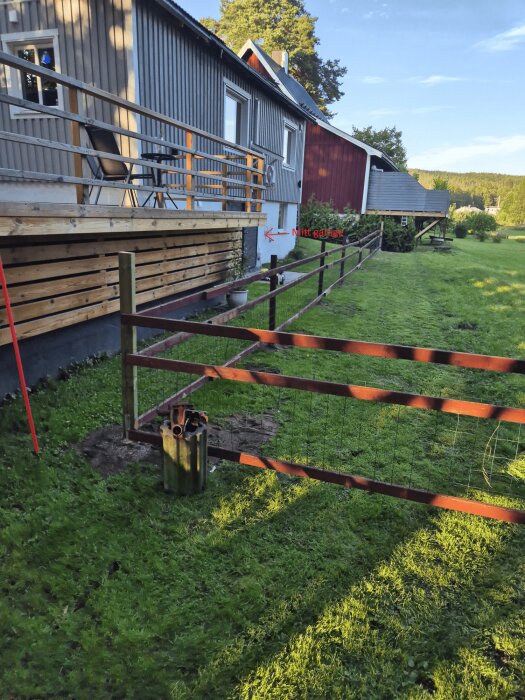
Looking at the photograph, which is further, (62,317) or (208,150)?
(208,150)

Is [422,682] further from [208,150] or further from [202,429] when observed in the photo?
[208,150]

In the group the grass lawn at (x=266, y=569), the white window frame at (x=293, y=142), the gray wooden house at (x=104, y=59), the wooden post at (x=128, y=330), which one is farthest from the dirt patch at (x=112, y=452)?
the white window frame at (x=293, y=142)

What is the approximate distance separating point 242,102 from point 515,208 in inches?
3640

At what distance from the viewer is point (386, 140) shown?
5181 centimetres

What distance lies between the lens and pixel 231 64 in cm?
1128

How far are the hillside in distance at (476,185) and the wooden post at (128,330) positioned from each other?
12085cm

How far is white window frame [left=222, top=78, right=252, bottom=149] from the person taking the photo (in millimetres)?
11531

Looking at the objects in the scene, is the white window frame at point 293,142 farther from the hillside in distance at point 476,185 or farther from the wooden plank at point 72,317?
the hillside in distance at point 476,185

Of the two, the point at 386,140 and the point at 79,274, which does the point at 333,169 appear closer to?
the point at 79,274

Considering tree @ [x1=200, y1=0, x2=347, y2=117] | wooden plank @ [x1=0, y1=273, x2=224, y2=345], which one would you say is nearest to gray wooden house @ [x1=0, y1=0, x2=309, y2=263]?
wooden plank @ [x1=0, y1=273, x2=224, y2=345]

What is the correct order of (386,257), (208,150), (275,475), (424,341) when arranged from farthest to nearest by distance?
(386,257)
(208,150)
(424,341)
(275,475)

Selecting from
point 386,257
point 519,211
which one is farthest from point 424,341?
point 519,211

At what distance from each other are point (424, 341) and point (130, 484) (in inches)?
242

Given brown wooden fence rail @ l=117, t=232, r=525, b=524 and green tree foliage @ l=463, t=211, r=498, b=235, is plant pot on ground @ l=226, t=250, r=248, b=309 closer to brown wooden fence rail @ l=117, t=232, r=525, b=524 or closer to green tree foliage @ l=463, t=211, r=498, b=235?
brown wooden fence rail @ l=117, t=232, r=525, b=524
